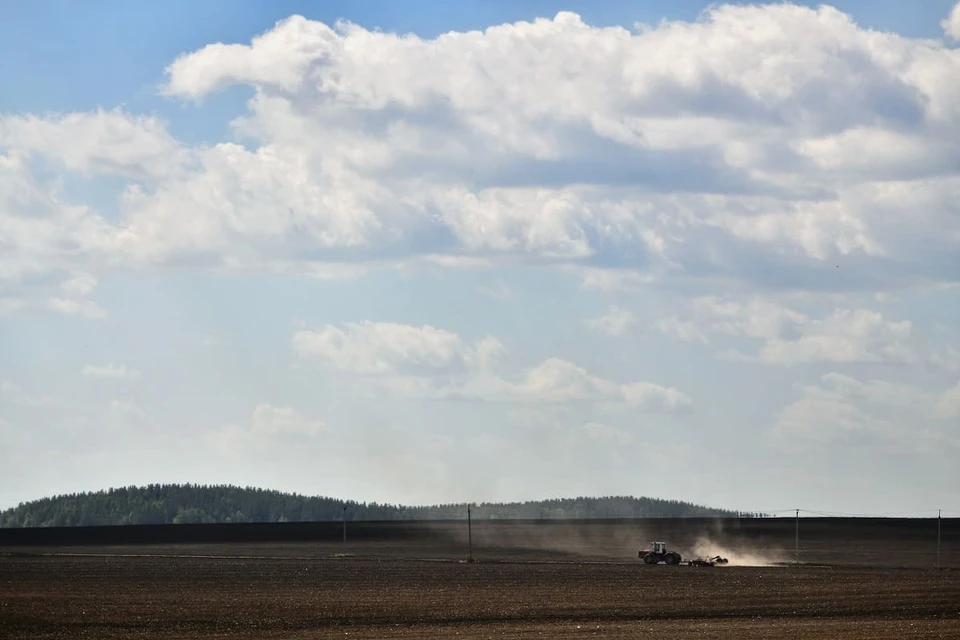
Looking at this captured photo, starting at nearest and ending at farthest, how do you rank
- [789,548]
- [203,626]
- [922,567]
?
1. [203,626]
2. [922,567]
3. [789,548]

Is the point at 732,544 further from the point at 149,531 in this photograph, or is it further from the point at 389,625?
the point at 389,625

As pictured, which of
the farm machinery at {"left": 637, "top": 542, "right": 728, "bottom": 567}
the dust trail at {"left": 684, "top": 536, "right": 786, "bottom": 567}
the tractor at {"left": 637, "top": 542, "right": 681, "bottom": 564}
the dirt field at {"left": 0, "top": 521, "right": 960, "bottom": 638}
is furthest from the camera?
the dust trail at {"left": 684, "top": 536, "right": 786, "bottom": 567}

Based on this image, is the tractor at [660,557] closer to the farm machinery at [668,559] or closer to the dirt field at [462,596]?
the farm machinery at [668,559]

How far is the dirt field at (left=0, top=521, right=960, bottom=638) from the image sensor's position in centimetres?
6288

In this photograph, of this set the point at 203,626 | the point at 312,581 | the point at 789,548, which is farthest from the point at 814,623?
the point at 789,548

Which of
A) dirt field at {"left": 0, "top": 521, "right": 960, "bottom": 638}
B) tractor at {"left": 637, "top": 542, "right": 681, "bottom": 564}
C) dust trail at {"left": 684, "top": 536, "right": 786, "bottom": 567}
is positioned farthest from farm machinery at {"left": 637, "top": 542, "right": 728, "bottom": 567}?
dust trail at {"left": 684, "top": 536, "right": 786, "bottom": 567}

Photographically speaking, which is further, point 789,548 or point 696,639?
point 789,548

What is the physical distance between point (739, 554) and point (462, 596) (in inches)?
2340

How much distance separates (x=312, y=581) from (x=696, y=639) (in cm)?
3659

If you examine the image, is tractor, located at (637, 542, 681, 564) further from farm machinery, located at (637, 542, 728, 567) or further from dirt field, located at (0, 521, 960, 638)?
dirt field, located at (0, 521, 960, 638)

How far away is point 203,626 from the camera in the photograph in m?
63.7

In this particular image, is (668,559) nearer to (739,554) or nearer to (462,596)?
(739,554)

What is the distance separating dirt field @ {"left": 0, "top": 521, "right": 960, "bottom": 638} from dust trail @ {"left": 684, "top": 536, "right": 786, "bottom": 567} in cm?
126

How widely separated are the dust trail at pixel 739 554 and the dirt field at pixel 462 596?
→ 4.12 ft
